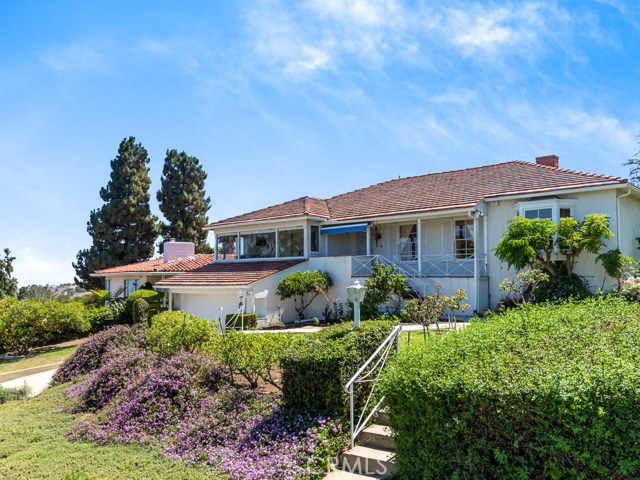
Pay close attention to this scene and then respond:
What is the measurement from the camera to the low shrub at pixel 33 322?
21.7 meters

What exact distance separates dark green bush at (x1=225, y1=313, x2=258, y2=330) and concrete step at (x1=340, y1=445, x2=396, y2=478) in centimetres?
1394

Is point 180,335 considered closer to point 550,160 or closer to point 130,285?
point 550,160

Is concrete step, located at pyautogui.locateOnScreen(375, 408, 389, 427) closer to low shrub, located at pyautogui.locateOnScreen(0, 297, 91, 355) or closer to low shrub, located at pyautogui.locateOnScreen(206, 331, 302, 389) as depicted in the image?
low shrub, located at pyautogui.locateOnScreen(206, 331, 302, 389)

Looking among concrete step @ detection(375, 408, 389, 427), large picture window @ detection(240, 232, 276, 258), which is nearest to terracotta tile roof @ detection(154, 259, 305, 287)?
large picture window @ detection(240, 232, 276, 258)

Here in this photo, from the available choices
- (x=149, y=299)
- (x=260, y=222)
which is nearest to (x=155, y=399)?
(x=260, y=222)

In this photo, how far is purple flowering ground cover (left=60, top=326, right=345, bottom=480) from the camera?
22.8ft

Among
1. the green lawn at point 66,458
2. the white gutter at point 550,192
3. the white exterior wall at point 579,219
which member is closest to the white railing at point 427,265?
the white exterior wall at point 579,219

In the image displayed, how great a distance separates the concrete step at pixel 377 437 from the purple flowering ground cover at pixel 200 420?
37cm

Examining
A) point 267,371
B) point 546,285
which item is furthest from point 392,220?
point 267,371

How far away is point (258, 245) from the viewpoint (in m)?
27.9

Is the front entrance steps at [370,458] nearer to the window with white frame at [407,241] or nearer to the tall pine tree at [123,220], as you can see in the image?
the window with white frame at [407,241]

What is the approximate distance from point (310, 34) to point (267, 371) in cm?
959

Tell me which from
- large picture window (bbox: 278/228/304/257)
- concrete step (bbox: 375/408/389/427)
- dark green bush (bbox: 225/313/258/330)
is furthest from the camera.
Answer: large picture window (bbox: 278/228/304/257)

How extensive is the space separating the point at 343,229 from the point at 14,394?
16.1m
